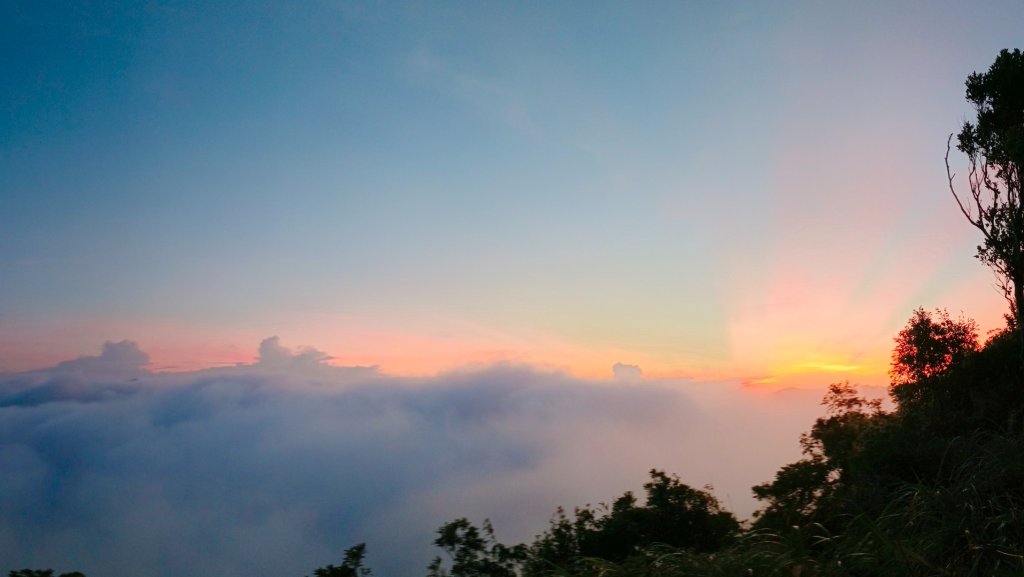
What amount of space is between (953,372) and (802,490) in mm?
9584

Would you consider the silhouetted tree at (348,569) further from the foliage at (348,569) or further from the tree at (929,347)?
the tree at (929,347)

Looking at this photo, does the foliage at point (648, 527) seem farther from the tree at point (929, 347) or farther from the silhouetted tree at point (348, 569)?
the tree at point (929, 347)

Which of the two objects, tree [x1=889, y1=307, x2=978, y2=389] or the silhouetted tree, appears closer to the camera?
the silhouetted tree

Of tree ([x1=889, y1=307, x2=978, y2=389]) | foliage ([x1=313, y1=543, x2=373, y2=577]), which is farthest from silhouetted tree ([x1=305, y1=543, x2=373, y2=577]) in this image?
tree ([x1=889, y1=307, x2=978, y2=389])

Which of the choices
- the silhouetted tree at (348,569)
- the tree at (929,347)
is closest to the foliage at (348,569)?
the silhouetted tree at (348,569)

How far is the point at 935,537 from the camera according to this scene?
5879 mm

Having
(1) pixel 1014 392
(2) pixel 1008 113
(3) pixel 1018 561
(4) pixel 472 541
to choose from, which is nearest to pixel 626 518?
(4) pixel 472 541

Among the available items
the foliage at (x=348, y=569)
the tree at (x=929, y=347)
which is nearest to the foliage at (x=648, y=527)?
→ the foliage at (x=348, y=569)

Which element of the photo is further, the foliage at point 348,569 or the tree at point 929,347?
the tree at point 929,347

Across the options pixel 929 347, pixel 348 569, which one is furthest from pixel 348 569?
pixel 929 347

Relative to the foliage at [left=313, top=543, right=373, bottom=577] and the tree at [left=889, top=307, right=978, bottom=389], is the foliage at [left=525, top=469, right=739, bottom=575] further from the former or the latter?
the tree at [left=889, top=307, right=978, bottom=389]

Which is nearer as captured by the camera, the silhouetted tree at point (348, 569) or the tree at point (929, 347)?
the silhouetted tree at point (348, 569)

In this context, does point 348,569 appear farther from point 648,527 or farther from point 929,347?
point 929,347

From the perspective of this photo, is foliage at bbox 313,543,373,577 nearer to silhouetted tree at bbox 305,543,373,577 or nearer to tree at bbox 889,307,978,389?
silhouetted tree at bbox 305,543,373,577
